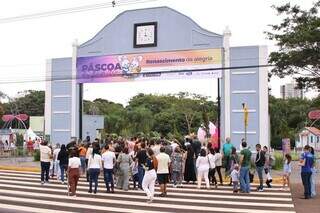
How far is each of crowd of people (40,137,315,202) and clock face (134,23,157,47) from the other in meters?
9.37

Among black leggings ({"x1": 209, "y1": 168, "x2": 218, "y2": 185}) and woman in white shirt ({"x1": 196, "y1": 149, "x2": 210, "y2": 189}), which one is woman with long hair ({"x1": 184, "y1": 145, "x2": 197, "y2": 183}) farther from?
woman in white shirt ({"x1": 196, "y1": 149, "x2": 210, "y2": 189})

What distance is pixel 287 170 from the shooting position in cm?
1822

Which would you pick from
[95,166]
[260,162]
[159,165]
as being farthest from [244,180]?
[95,166]

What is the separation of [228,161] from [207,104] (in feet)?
190

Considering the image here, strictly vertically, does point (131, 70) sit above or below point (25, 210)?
above

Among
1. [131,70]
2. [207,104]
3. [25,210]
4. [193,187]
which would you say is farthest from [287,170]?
[207,104]

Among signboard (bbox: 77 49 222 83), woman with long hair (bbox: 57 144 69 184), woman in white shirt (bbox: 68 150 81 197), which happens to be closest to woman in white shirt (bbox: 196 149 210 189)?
woman in white shirt (bbox: 68 150 81 197)

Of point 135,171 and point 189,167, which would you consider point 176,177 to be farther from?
point 135,171

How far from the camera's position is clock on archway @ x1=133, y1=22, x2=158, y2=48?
29.5m

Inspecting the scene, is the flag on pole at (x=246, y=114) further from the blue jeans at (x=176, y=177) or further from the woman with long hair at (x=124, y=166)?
the woman with long hair at (x=124, y=166)

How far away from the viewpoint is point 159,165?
55.3ft

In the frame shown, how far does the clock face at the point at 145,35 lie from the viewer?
29500 millimetres

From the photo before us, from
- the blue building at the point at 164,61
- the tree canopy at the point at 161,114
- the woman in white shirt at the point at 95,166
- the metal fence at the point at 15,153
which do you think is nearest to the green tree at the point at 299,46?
the blue building at the point at 164,61

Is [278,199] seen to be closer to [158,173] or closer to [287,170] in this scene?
[287,170]
